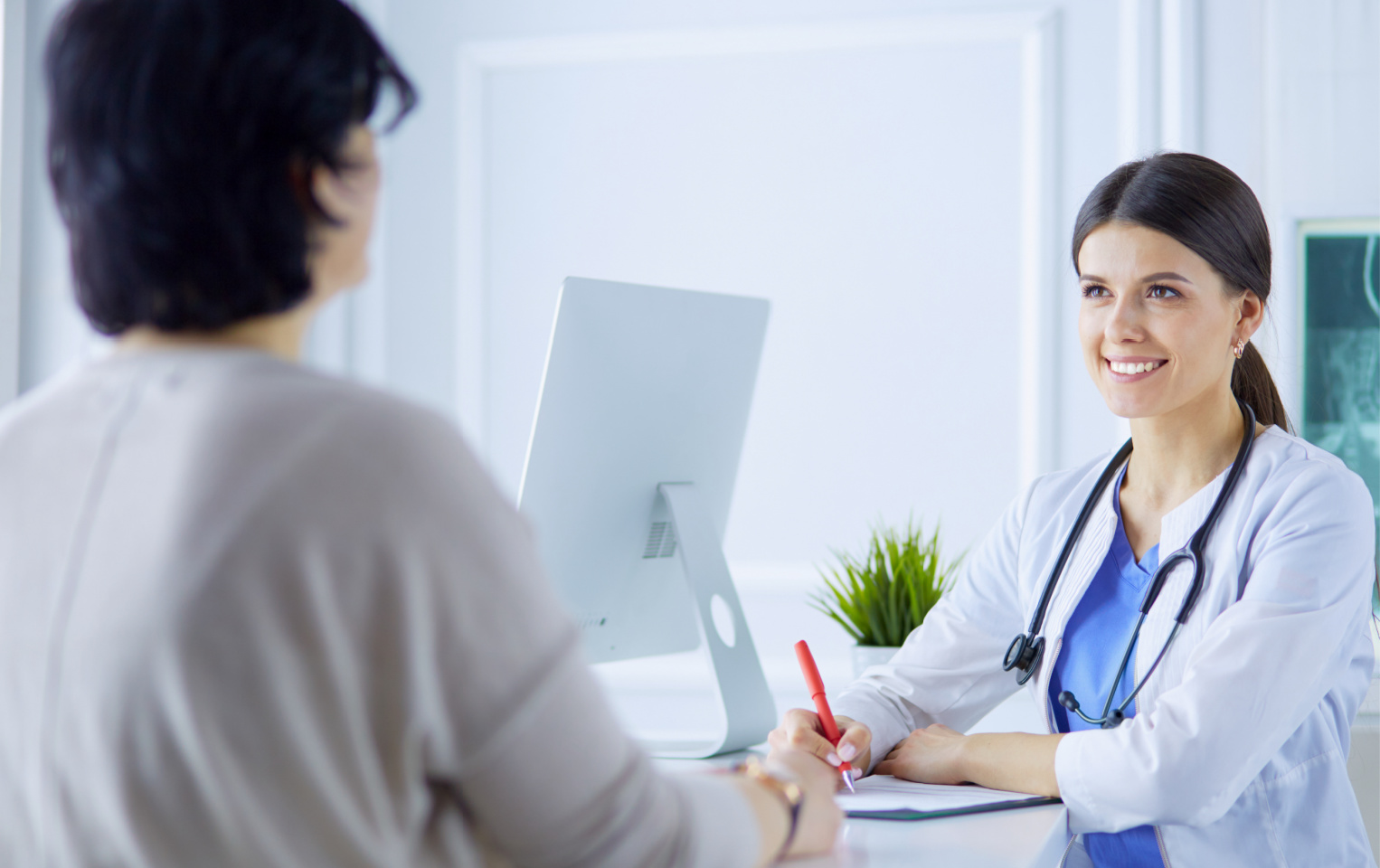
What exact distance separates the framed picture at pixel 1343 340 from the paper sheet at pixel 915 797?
1.54m

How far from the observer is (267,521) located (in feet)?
1.72

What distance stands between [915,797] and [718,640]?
0.43m

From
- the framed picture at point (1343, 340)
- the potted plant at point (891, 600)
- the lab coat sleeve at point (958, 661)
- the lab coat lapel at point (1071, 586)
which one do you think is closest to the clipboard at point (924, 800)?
the lab coat sleeve at point (958, 661)

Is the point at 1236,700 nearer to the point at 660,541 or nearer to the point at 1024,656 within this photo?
the point at 1024,656

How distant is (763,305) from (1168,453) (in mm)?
592

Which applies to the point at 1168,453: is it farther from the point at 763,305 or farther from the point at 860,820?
the point at 860,820

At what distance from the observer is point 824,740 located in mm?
1318

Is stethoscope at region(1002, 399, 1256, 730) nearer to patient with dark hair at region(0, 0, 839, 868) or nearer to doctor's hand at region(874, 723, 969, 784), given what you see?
doctor's hand at region(874, 723, 969, 784)

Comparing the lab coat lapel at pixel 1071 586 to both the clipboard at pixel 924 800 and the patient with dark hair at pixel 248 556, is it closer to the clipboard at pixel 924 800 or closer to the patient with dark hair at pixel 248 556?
the clipboard at pixel 924 800

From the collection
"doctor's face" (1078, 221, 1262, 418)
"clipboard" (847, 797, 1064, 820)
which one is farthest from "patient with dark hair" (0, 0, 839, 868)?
"doctor's face" (1078, 221, 1262, 418)

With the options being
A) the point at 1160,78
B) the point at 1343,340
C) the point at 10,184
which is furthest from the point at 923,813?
the point at 10,184

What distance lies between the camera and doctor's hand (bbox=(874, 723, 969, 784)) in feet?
4.27

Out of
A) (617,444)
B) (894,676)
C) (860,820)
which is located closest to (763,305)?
(617,444)

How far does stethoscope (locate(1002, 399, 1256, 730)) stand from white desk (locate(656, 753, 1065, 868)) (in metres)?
0.22
